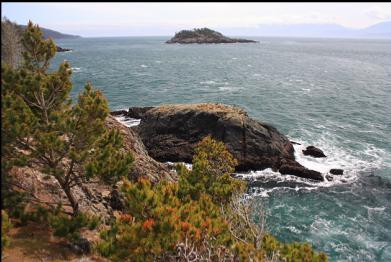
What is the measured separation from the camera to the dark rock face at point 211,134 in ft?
143

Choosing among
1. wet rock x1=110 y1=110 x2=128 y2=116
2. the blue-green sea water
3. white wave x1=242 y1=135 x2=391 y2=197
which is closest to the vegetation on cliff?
the blue-green sea water

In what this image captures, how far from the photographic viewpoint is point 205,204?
16062mm

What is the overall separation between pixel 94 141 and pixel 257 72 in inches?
4388

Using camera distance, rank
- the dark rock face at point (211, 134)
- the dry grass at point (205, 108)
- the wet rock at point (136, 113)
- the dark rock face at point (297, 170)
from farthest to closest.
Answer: the wet rock at point (136, 113), the dry grass at point (205, 108), the dark rock face at point (211, 134), the dark rock face at point (297, 170)

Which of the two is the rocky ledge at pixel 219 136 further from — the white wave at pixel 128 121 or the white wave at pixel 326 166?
the white wave at pixel 128 121

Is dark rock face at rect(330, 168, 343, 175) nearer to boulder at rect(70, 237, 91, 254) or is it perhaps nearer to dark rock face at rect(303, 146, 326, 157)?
dark rock face at rect(303, 146, 326, 157)

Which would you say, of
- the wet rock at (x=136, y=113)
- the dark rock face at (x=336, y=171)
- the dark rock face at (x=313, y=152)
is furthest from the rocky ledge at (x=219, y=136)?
the wet rock at (x=136, y=113)

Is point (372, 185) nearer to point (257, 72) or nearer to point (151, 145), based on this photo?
point (151, 145)

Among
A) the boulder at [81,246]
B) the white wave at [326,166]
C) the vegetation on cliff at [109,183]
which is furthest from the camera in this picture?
the white wave at [326,166]

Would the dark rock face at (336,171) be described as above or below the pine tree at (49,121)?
below

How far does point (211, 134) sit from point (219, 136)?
1219mm

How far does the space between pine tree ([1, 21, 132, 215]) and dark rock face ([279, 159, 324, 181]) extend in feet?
94.4

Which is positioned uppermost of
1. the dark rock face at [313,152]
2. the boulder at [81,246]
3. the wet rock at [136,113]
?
the wet rock at [136,113]

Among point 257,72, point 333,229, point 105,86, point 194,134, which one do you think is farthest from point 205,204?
point 257,72
